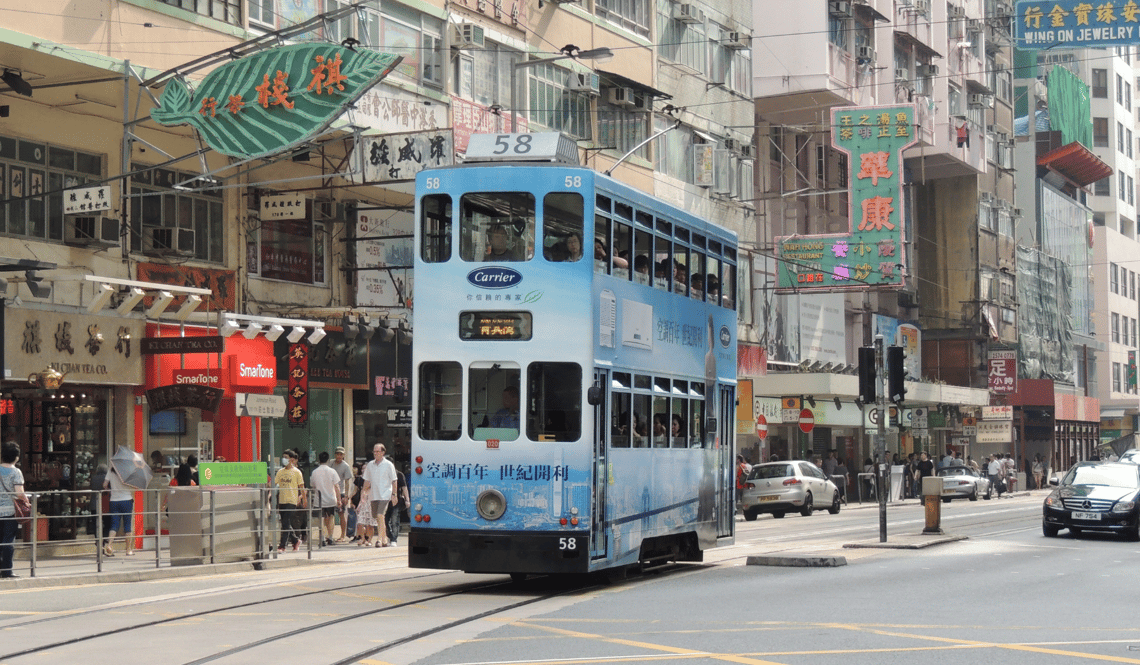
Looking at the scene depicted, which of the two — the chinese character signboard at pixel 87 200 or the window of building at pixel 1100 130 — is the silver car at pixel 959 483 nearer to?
the chinese character signboard at pixel 87 200

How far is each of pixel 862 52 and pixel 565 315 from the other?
39.5 m

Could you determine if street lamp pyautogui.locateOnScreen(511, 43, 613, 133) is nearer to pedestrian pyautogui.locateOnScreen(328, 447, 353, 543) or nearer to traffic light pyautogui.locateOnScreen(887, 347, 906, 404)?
pedestrian pyautogui.locateOnScreen(328, 447, 353, 543)

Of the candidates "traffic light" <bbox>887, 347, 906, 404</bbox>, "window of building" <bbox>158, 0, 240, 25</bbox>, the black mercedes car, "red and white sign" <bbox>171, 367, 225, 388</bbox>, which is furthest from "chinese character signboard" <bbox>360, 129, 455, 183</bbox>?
the black mercedes car

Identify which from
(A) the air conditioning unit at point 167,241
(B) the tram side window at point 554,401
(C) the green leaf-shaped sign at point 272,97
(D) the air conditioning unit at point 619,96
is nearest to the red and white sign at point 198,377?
(A) the air conditioning unit at point 167,241

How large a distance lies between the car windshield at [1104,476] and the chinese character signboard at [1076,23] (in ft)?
26.1

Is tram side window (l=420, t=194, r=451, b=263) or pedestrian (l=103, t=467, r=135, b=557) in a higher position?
tram side window (l=420, t=194, r=451, b=263)

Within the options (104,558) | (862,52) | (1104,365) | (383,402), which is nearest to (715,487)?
(104,558)

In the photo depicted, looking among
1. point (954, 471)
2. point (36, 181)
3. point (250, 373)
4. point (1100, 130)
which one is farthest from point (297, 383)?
point (1100, 130)

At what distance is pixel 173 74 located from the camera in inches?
910

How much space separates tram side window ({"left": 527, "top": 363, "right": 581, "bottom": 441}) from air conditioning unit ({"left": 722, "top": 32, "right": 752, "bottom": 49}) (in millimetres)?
32345

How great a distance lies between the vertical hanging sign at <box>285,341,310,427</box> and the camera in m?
29.0

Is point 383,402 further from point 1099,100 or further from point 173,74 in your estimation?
point 1099,100

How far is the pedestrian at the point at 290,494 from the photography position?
25.0 metres

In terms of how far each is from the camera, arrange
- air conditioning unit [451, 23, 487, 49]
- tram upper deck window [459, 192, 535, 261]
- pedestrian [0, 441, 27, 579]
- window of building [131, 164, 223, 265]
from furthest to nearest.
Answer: air conditioning unit [451, 23, 487, 49], window of building [131, 164, 223, 265], pedestrian [0, 441, 27, 579], tram upper deck window [459, 192, 535, 261]
